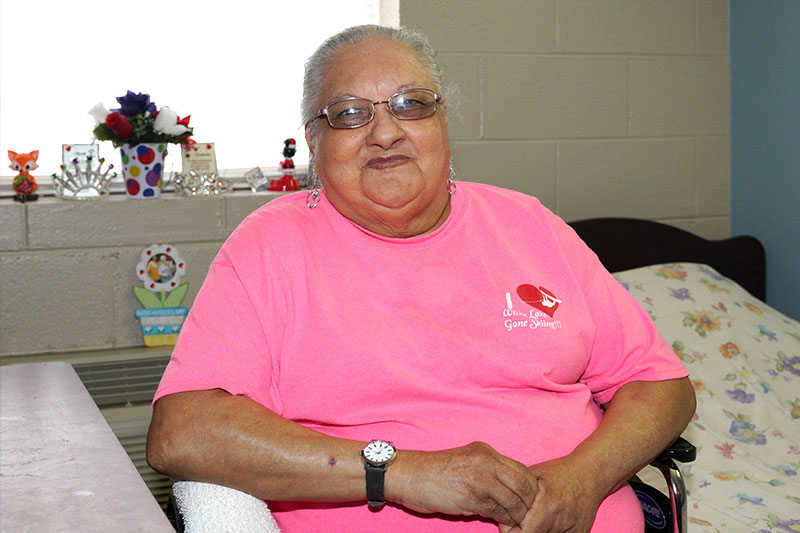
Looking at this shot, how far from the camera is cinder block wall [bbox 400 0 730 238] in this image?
2762 millimetres

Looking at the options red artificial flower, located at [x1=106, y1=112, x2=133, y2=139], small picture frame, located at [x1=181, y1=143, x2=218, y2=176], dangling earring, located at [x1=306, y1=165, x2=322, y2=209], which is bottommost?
dangling earring, located at [x1=306, y1=165, x2=322, y2=209]

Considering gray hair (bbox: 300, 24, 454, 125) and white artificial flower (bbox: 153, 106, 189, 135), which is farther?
white artificial flower (bbox: 153, 106, 189, 135)

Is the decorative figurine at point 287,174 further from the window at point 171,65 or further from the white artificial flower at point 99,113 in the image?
the white artificial flower at point 99,113

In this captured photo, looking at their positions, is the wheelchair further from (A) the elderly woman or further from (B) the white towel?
(B) the white towel

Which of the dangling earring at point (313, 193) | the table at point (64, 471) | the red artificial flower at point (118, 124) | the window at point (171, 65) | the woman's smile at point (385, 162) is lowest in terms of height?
the table at point (64, 471)

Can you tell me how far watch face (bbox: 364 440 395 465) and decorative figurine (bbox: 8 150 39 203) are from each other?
1604 millimetres

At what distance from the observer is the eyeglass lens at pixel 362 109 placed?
1479 millimetres

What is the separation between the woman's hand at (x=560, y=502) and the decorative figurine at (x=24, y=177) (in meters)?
1.74

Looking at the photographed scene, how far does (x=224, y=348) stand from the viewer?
129 cm

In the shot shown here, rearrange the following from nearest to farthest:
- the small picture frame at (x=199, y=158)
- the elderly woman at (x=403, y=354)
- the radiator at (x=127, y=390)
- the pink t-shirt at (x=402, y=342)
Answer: the elderly woman at (x=403, y=354)
the pink t-shirt at (x=402, y=342)
the radiator at (x=127, y=390)
the small picture frame at (x=199, y=158)

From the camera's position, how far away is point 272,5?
2742mm

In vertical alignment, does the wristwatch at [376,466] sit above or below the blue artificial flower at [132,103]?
below

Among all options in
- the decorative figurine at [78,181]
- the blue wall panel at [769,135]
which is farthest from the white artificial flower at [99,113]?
the blue wall panel at [769,135]

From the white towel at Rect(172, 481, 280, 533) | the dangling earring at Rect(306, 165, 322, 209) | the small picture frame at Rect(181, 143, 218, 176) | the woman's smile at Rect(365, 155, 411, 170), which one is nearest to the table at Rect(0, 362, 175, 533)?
the white towel at Rect(172, 481, 280, 533)
